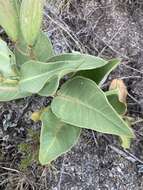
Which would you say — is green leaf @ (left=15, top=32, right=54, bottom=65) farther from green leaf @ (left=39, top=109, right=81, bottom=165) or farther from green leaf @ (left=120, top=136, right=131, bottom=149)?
green leaf @ (left=120, top=136, right=131, bottom=149)

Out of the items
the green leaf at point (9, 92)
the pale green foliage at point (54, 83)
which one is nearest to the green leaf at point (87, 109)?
the pale green foliage at point (54, 83)

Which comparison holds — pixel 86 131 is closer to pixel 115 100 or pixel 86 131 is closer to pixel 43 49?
pixel 115 100

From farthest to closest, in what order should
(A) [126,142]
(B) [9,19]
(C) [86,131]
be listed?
1. (C) [86,131]
2. (A) [126,142]
3. (B) [9,19]

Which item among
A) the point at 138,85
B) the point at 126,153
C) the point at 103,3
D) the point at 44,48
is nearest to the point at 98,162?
the point at 126,153

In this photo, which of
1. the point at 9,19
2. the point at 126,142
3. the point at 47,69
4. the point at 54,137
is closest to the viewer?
the point at 47,69

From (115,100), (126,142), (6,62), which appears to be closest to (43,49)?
(6,62)
